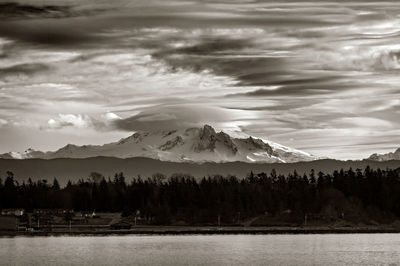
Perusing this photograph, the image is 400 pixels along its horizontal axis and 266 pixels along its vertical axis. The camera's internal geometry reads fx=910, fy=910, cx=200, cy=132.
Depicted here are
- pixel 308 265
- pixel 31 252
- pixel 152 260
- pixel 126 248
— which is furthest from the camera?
pixel 126 248

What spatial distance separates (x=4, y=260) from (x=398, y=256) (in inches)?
2099

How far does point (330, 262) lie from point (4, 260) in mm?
42583

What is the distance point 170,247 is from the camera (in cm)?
15325

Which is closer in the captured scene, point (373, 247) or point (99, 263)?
point (99, 263)

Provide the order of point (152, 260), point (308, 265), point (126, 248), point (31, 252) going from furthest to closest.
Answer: point (126, 248)
point (31, 252)
point (152, 260)
point (308, 265)

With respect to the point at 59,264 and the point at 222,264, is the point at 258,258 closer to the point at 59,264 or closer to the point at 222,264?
the point at 222,264

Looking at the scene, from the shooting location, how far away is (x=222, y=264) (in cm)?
11200

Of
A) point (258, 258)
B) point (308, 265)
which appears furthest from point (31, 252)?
point (308, 265)

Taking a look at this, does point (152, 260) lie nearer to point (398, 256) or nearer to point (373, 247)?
point (398, 256)

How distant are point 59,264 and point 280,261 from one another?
28.1 m

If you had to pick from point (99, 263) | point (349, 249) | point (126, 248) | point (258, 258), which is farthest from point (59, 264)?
point (349, 249)

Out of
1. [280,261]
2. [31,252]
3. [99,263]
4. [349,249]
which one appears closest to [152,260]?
[99,263]

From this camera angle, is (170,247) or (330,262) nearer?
(330,262)

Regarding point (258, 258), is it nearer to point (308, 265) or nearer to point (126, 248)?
point (308, 265)
